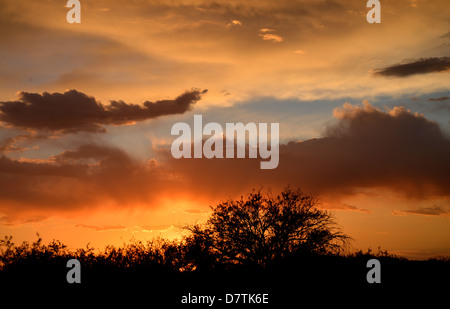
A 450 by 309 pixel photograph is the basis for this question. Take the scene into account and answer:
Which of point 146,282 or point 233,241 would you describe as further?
point 233,241

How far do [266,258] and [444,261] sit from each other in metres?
15.6

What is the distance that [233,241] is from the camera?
4138cm

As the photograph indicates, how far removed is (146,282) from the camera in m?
36.5

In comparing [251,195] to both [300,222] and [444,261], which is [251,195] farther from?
[444,261]
